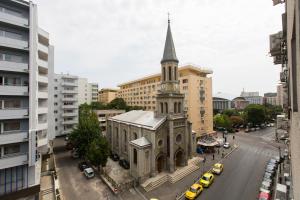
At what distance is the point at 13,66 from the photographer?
1711 centimetres

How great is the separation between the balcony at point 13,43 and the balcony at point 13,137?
30.4 feet

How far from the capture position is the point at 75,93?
43.9 m

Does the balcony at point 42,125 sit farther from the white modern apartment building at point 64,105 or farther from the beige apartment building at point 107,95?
the beige apartment building at point 107,95

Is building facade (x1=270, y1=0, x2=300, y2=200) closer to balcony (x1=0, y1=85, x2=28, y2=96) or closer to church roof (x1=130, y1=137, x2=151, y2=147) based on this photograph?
church roof (x1=130, y1=137, x2=151, y2=147)

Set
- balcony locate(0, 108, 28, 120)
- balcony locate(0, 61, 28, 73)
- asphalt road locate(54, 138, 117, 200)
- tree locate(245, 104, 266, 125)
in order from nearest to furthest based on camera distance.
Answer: balcony locate(0, 108, 28, 120) → balcony locate(0, 61, 28, 73) → asphalt road locate(54, 138, 117, 200) → tree locate(245, 104, 266, 125)

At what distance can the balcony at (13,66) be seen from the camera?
54.4 feet

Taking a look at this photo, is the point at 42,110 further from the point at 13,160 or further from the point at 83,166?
the point at 83,166

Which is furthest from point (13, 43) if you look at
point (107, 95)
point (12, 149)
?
point (107, 95)

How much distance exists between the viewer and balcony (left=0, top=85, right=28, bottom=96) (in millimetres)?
16469

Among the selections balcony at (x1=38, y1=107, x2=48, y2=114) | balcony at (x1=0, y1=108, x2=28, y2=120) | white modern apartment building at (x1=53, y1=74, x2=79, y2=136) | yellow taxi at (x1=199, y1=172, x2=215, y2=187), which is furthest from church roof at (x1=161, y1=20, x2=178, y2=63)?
white modern apartment building at (x1=53, y1=74, x2=79, y2=136)

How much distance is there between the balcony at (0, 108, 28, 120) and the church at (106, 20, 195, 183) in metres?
13.9

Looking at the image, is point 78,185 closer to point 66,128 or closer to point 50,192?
point 50,192

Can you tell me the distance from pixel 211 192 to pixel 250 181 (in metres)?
6.89

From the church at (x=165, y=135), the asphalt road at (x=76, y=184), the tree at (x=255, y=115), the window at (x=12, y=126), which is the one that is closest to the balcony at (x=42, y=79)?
the window at (x=12, y=126)
